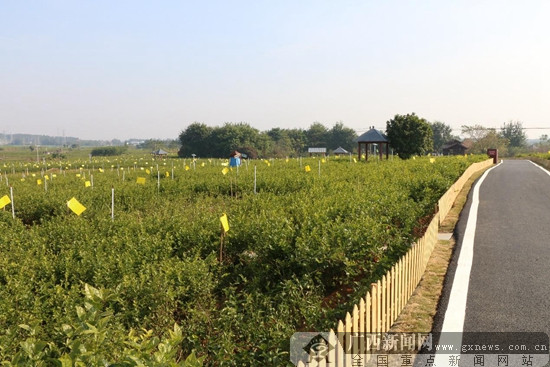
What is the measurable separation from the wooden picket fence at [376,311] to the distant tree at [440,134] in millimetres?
126761

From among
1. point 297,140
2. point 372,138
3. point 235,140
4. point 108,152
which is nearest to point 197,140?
point 235,140

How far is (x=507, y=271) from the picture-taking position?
7.74 meters

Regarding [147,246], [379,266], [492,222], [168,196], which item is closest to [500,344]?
[379,266]

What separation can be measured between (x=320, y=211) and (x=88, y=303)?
7765 mm

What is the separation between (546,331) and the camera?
5426 mm

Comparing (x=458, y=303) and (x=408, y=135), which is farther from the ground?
(x=408, y=135)

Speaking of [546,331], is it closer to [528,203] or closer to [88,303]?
[88,303]

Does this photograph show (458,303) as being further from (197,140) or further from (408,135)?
(197,140)

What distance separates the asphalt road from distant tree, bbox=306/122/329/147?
111 m

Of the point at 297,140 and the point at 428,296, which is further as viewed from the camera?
the point at 297,140

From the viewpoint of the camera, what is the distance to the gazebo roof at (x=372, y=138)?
40.1 m

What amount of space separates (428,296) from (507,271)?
2.08m

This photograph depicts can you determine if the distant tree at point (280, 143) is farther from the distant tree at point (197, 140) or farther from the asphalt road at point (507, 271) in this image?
the asphalt road at point (507, 271)

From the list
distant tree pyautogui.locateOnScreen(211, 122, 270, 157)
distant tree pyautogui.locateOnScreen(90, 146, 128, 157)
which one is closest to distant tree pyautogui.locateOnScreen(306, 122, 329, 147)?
distant tree pyautogui.locateOnScreen(211, 122, 270, 157)
